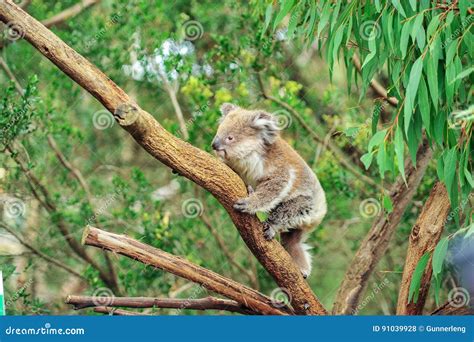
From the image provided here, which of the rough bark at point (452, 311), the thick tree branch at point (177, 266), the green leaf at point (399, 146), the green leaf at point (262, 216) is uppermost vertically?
the green leaf at point (399, 146)

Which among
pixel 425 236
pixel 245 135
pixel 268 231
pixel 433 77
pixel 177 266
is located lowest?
pixel 177 266

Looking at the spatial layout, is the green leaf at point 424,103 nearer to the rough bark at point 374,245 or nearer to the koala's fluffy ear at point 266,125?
the koala's fluffy ear at point 266,125

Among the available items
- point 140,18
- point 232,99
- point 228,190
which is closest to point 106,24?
point 140,18

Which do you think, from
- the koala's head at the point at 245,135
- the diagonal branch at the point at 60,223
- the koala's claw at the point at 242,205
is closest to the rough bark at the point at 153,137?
the koala's claw at the point at 242,205

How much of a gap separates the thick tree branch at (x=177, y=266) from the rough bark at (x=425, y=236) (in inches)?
29.2

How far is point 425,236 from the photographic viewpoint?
4176mm

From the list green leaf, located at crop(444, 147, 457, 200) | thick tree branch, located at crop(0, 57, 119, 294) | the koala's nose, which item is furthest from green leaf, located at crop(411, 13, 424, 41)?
thick tree branch, located at crop(0, 57, 119, 294)

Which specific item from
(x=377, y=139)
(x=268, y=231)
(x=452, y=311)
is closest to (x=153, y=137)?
(x=268, y=231)

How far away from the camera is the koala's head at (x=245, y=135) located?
4.20m

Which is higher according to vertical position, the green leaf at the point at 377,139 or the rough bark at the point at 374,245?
the green leaf at the point at 377,139

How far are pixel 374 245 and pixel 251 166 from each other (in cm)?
97

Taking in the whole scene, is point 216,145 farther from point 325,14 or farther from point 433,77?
point 433,77

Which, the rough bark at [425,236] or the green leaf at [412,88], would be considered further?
the rough bark at [425,236]

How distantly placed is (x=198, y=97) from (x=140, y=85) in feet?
2.97
